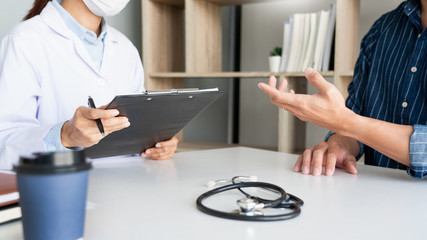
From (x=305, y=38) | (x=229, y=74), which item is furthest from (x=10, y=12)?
(x=305, y=38)

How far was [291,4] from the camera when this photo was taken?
8.48 ft

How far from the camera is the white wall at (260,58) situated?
2578mm

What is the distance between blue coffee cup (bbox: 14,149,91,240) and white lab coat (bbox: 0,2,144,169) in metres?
0.60

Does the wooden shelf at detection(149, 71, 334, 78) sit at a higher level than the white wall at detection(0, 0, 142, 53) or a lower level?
lower

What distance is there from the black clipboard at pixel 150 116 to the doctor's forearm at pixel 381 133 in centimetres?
34

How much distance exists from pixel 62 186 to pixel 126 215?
0.25 metres

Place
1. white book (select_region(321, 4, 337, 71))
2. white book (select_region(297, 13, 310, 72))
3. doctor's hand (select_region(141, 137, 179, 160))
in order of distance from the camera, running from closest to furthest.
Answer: doctor's hand (select_region(141, 137, 179, 160))
white book (select_region(321, 4, 337, 71))
white book (select_region(297, 13, 310, 72))

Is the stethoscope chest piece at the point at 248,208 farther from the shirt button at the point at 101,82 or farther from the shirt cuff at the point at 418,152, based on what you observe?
the shirt button at the point at 101,82

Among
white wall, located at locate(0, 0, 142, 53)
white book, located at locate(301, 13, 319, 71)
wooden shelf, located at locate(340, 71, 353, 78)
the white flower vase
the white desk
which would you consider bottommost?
the white desk

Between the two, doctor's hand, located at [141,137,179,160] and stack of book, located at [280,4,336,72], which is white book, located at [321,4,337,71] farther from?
doctor's hand, located at [141,137,179,160]

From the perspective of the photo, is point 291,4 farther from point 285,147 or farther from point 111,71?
point 111,71

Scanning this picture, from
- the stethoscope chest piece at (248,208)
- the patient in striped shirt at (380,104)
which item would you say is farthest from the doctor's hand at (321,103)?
the stethoscope chest piece at (248,208)

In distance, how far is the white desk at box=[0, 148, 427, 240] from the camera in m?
0.59

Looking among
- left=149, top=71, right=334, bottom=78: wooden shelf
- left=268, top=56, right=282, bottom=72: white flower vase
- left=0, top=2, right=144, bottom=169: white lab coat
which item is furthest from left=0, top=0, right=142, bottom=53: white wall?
left=268, top=56, right=282, bottom=72: white flower vase
